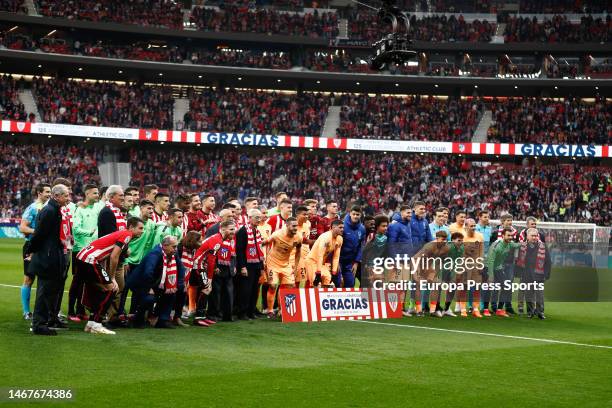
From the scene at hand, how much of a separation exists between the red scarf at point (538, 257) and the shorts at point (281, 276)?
484cm

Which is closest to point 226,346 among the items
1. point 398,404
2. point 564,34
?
point 398,404

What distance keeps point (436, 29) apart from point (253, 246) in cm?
3910

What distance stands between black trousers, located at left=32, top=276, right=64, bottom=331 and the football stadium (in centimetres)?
3

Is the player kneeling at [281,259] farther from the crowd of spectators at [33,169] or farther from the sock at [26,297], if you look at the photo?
the crowd of spectators at [33,169]

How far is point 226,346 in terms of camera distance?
34.5 feet

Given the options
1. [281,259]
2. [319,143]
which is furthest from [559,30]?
[281,259]

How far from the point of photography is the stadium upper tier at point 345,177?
140ft

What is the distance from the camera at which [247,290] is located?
1363cm

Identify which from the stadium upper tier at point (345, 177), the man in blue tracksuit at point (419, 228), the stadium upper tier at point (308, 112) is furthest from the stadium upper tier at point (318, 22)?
the man in blue tracksuit at point (419, 228)

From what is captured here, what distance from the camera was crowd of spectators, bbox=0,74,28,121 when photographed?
141 ft

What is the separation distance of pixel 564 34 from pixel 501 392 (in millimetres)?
44843

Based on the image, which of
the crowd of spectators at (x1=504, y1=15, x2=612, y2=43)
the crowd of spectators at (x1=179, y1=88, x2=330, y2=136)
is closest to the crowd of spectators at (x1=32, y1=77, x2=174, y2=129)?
the crowd of spectators at (x1=179, y1=88, x2=330, y2=136)

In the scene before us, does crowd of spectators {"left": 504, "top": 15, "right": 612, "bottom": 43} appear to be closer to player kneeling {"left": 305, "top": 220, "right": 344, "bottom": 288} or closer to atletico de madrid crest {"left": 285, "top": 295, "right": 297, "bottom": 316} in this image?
player kneeling {"left": 305, "top": 220, "right": 344, "bottom": 288}

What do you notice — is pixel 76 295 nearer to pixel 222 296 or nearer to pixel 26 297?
pixel 26 297
